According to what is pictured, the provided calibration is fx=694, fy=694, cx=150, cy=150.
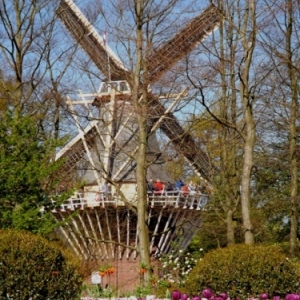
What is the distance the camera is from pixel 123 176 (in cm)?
2609

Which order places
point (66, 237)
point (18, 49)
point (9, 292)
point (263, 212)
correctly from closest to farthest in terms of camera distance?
point (9, 292)
point (18, 49)
point (66, 237)
point (263, 212)

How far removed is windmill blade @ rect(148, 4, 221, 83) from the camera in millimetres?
18125

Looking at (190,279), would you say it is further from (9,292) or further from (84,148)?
(84,148)

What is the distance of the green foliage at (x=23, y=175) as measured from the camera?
47.1ft

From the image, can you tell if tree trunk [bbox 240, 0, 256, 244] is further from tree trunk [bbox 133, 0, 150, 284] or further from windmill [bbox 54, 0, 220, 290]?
windmill [bbox 54, 0, 220, 290]

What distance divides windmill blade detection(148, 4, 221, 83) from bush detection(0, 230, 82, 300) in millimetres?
10056

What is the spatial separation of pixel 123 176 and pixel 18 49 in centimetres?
769

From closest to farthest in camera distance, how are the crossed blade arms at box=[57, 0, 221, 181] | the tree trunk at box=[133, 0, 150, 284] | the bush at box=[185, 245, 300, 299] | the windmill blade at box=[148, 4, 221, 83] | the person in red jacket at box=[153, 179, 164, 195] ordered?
the bush at box=[185, 245, 300, 299] → the tree trunk at box=[133, 0, 150, 284] → the windmill blade at box=[148, 4, 221, 83] → the crossed blade arms at box=[57, 0, 221, 181] → the person in red jacket at box=[153, 179, 164, 195]

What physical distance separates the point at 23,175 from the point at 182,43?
909cm

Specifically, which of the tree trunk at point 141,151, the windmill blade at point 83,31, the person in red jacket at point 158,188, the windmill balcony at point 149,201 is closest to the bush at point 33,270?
the tree trunk at point 141,151

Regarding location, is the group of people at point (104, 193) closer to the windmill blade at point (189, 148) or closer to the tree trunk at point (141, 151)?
the windmill blade at point (189, 148)

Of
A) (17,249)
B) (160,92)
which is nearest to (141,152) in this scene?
(160,92)

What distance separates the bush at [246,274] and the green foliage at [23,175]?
5.90 m

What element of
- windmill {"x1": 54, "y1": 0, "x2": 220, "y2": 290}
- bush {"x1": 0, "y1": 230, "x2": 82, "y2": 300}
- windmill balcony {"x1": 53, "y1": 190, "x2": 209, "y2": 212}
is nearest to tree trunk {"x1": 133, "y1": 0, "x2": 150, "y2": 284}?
windmill {"x1": 54, "y1": 0, "x2": 220, "y2": 290}
